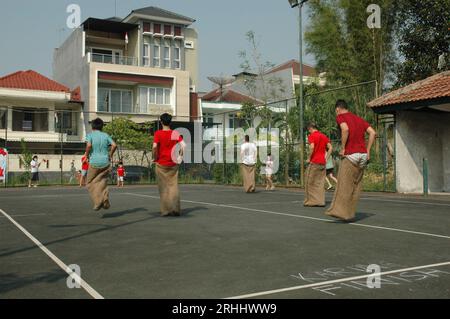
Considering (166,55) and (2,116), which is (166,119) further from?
(166,55)

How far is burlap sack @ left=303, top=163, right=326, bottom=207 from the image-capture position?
11.4 meters

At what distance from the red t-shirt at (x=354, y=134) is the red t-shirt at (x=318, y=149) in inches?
116

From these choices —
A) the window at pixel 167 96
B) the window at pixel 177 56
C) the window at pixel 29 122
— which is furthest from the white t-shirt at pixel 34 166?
the window at pixel 177 56

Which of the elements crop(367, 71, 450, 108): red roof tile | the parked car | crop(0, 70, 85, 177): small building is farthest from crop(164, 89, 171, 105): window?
crop(367, 71, 450, 108): red roof tile

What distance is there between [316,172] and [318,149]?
1.78ft

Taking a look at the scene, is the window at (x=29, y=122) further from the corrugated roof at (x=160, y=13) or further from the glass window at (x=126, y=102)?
the corrugated roof at (x=160, y=13)

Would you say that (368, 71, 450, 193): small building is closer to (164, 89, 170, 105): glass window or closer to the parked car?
the parked car

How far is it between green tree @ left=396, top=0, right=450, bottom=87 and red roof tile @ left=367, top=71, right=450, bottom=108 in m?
7.95

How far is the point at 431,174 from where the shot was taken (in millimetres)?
18078

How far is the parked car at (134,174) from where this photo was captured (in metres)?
28.0

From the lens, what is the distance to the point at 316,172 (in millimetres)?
11430

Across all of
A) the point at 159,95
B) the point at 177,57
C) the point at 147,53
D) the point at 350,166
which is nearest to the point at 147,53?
the point at 147,53

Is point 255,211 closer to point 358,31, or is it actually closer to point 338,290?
point 338,290
